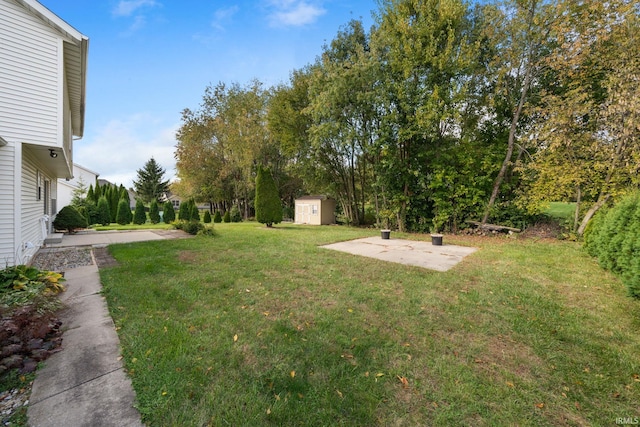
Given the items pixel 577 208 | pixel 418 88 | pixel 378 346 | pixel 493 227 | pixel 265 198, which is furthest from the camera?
pixel 265 198

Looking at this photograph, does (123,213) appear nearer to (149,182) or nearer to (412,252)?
(412,252)

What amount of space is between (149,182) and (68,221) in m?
27.2

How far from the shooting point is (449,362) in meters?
2.11

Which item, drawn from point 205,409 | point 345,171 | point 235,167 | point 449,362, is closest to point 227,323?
point 205,409

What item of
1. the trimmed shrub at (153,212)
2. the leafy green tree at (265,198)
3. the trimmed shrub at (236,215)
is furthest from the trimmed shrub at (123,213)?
the leafy green tree at (265,198)

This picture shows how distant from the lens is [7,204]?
175 inches

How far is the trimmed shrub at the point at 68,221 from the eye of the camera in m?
9.44

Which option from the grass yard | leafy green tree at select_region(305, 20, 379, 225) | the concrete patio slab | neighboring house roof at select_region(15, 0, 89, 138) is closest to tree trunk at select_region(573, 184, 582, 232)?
the concrete patio slab

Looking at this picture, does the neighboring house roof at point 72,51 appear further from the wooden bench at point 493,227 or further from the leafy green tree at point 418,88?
the wooden bench at point 493,227

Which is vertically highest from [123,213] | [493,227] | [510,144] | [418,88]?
[418,88]

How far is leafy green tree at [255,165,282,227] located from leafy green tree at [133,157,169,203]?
2752cm

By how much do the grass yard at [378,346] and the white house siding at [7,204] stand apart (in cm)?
178

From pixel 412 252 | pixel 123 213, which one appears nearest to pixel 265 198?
pixel 412 252

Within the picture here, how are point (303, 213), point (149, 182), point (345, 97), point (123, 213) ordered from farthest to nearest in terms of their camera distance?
point (149, 182) → point (303, 213) → point (123, 213) → point (345, 97)
